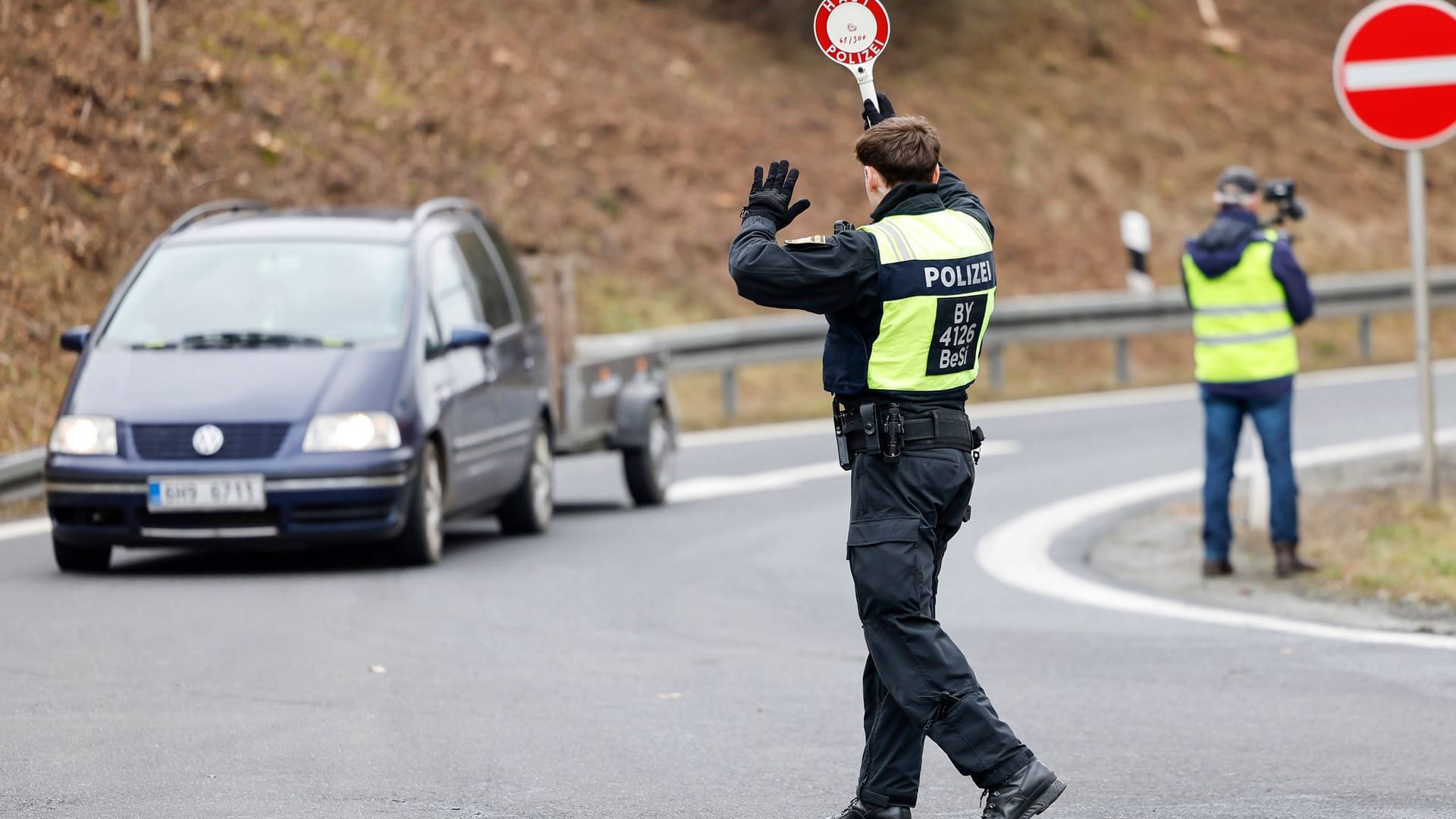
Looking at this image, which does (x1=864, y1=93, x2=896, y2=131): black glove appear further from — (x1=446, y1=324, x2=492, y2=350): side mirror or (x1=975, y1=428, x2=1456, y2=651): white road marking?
(x1=446, y1=324, x2=492, y2=350): side mirror

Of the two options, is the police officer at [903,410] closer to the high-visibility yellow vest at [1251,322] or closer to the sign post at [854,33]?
the sign post at [854,33]

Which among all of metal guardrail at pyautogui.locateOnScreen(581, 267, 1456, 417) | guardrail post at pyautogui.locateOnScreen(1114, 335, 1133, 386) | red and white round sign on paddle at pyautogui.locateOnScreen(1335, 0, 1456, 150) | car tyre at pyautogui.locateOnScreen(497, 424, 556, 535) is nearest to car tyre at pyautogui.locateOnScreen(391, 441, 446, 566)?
car tyre at pyautogui.locateOnScreen(497, 424, 556, 535)

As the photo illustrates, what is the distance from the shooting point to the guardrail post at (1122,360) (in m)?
22.6

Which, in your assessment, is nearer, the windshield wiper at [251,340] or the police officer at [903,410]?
the police officer at [903,410]

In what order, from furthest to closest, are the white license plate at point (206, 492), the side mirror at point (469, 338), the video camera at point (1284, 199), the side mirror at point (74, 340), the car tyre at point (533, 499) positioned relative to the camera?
the car tyre at point (533, 499) < the side mirror at point (469, 338) < the video camera at point (1284, 199) < the side mirror at point (74, 340) < the white license plate at point (206, 492)

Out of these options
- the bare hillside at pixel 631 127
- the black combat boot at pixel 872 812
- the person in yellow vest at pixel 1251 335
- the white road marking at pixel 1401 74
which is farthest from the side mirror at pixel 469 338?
the black combat boot at pixel 872 812

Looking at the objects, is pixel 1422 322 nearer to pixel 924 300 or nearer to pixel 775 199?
pixel 924 300

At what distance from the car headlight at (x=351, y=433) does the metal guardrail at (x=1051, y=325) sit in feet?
25.9

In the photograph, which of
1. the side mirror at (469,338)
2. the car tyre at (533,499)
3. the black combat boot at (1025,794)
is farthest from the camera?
the car tyre at (533,499)

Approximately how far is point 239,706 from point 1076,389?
15491mm

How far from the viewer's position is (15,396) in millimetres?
15461

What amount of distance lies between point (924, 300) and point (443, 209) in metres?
7.36

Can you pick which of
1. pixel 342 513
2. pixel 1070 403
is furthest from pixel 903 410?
pixel 1070 403

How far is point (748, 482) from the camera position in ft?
49.0
